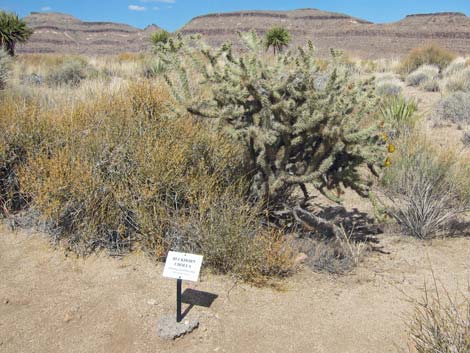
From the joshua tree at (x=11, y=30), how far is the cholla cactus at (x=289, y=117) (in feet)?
49.9

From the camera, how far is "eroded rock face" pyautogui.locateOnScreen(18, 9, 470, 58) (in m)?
55.7

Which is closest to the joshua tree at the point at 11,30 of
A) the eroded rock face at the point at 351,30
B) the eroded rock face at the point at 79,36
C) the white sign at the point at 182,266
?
the white sign at the point at 182,266

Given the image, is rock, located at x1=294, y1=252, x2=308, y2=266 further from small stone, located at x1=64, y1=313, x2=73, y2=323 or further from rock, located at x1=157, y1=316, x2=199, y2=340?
small stone, located at x1=64, y1=313, x2=73, y2=323

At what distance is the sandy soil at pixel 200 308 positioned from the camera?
3080 mm

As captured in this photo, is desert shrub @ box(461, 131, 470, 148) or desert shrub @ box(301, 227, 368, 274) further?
desert shrub @ box(461, 131, 470, 148)

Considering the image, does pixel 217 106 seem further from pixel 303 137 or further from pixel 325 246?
pixel 325 246

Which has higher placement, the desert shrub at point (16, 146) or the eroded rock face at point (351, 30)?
the eroded rock face at point (351, 30)

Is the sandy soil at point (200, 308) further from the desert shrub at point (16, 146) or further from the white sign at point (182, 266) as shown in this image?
the desert shrub at point (16, 146)

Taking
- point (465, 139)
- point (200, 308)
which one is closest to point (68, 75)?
point (465, 139)

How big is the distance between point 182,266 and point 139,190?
4.07 feet

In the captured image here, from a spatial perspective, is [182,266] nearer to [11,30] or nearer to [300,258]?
[300,258]

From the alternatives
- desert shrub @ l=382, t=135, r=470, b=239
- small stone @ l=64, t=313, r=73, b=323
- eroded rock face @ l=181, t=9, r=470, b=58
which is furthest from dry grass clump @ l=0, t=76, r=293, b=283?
eroded rock face @ l=181, t=9, r=470, b=58

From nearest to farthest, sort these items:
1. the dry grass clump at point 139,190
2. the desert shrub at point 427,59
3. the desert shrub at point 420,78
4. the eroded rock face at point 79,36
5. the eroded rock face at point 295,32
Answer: the dry grass clump at point 139,190 → the desert shrub at point 420,78 → the desert shrub at point 427,59 → the eroded rock face at point 295,32 → the eroded rock face at point 79,36

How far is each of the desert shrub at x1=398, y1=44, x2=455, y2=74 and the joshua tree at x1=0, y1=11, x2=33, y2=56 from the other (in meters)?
16.2
